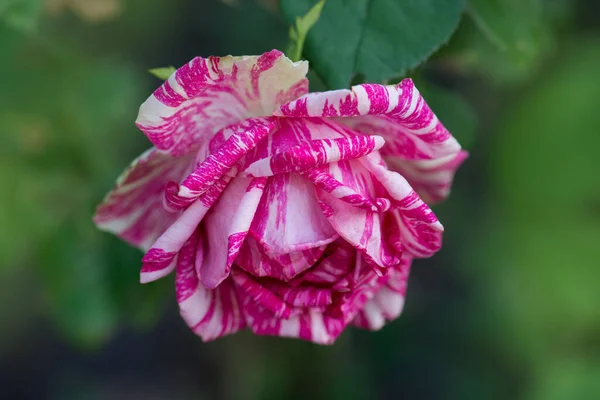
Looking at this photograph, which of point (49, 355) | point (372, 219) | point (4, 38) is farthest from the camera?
point (49, 355)

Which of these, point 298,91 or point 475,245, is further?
point 475,245

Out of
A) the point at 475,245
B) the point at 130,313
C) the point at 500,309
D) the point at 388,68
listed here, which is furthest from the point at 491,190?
the point at 388,68

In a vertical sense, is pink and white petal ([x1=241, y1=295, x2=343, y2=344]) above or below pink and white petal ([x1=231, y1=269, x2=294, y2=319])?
below

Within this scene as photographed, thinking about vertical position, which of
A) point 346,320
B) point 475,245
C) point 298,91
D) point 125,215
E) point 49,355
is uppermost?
point 298,91

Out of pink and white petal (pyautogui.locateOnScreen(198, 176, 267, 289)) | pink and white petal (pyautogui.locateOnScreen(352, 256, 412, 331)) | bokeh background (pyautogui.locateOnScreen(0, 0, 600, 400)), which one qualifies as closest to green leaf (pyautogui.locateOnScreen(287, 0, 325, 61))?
pink and white petal (pyautogui.locateOnScreen(198, 176, 267, 289))

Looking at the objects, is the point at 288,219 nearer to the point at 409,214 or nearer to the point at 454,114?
the point at 409,214

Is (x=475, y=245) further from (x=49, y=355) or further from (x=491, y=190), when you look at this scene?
(x=49, y=355)

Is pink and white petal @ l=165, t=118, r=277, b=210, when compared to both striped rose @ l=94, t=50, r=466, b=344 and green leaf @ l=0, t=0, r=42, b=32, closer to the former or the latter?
striped rose @ l=94, t=50, r=466, b=344
